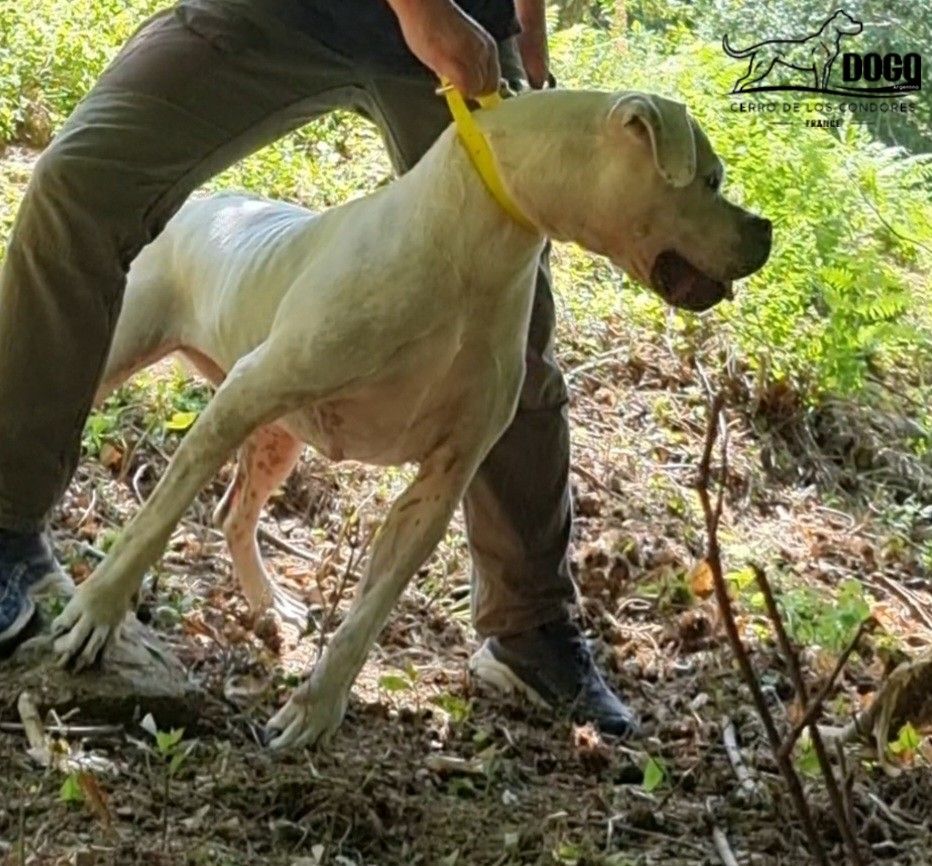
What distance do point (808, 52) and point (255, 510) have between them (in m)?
4.05

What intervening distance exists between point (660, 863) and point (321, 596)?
1.59 m

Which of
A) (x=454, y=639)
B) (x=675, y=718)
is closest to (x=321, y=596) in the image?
(x=454, y=639)

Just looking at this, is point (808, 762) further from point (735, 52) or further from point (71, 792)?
point (735, 52)

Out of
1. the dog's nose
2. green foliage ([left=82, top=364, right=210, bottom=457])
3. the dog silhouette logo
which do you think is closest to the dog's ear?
the dog's nose

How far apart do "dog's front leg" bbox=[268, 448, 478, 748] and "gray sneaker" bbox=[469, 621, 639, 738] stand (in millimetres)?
663

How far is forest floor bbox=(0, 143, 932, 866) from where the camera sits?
8.66 ft

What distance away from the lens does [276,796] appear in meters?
2.68

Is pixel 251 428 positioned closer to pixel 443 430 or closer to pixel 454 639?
pixel 443 430

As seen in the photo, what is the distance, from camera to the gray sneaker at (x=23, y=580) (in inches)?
119

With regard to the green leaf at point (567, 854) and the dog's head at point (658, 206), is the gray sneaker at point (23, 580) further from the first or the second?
the dog's head at point (658, 206)

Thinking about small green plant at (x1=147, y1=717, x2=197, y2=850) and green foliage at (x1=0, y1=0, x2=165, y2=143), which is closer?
small green plant at (x1=147, y1=717, x2=197, y2=850)

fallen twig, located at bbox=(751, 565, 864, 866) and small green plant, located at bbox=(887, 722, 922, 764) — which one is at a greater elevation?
fallen twig, located at bbox=(751, 565, 864, 866)

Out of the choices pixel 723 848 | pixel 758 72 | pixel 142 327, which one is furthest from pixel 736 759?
pixel 758 72

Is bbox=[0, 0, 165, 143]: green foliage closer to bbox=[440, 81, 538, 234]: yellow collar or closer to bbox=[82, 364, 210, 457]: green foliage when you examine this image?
bbox=[82, 364, 210, 457]: green foliage
